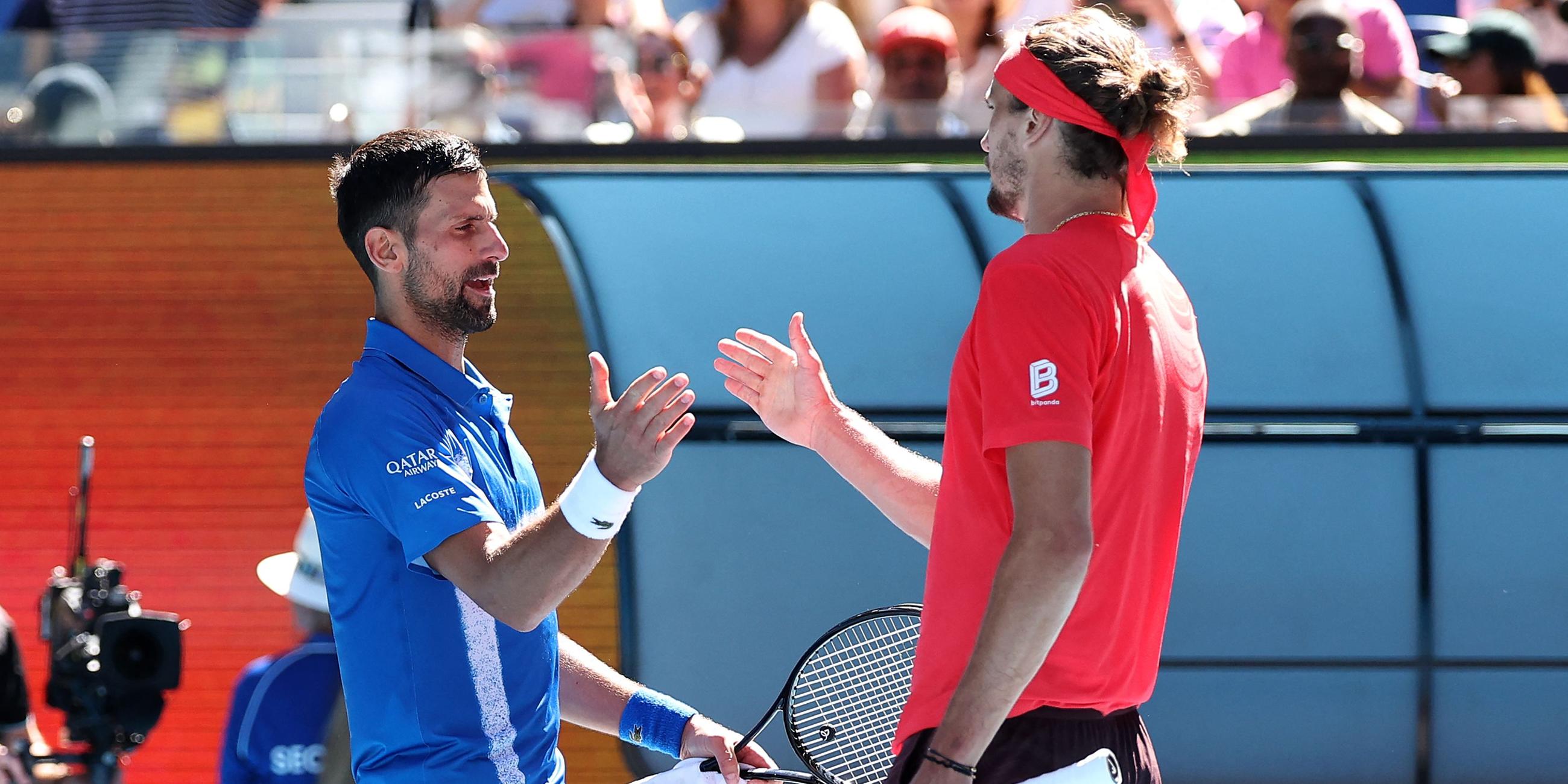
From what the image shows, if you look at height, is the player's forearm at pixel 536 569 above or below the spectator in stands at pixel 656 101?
below

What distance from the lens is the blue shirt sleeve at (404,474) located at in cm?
228

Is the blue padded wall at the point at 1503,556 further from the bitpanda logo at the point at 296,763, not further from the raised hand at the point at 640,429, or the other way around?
the raised hand at the point at 640,429

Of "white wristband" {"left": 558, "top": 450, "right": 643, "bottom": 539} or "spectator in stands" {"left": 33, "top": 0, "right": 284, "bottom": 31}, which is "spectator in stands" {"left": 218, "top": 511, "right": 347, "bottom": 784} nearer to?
"white wristband" {"left": 558, "top": 450, "right": 643, "bottom": 539}

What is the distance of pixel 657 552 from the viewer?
5.32m

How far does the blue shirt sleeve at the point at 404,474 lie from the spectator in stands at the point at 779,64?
10.8 feet

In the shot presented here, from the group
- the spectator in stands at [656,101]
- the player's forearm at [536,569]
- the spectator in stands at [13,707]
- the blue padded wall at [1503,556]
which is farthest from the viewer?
the spectator in stands at [656,101]

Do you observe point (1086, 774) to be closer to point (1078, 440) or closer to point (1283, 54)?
point (1078, 440)

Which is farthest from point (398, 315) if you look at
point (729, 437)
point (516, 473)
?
point (729, 437)

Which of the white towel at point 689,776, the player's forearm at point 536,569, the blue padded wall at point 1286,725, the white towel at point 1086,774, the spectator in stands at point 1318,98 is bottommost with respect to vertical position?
the blue padded wall at point 1286,725

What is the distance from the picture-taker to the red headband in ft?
7.30

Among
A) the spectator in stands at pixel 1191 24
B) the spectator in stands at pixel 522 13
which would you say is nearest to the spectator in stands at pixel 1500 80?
the spectator in stands at pixel 1191 24

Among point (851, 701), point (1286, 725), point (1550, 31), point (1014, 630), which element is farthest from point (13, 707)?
point (1550, 31)

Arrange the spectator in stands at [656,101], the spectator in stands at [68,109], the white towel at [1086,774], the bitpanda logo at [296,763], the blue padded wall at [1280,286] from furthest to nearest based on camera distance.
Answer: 1. the spectator in stands at [68,109]
2. the spectator in stands at [656,101]
3. the blue padded wall at [1280,286]
4. the bitpanda logo at [296,763]
5. the white towel at [1086,774]

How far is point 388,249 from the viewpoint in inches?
101
